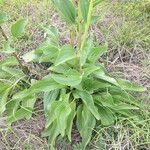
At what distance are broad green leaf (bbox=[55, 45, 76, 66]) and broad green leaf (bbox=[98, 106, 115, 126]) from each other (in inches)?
15.6

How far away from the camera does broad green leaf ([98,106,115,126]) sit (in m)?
2.66

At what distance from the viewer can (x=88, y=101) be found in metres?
2.59

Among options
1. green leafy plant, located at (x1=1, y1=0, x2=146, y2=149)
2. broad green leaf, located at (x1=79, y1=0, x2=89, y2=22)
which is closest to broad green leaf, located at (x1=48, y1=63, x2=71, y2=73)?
green leafy plant, located at (x1=1, y1=0, x2=146, y2=149)

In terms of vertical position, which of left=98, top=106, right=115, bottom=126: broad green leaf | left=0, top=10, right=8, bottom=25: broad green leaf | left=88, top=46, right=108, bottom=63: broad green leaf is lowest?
left=98, top=106, right=115, bottom=126: broad green leaf

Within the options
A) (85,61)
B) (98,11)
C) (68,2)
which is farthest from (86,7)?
(98,11)

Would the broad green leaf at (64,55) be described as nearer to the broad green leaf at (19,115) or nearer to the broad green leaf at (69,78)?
the broad green leaf at (69,78)

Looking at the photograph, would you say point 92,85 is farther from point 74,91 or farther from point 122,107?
point 122,107

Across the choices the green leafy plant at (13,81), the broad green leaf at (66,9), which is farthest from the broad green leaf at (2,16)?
the broad green leaf at (66,9)

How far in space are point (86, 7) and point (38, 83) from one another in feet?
1.69

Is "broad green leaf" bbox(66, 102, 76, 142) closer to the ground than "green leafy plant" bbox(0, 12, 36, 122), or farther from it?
closer to the ground

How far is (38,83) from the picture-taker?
2621mm

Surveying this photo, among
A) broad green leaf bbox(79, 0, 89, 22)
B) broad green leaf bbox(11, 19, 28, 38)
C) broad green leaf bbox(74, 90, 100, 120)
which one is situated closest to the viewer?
broad green leaf bbox(79, 0, 89, 22)

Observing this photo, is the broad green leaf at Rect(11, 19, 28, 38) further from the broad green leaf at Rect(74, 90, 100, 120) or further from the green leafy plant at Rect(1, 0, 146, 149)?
the broad green leaf at Rect(74, 90, 100, 120)

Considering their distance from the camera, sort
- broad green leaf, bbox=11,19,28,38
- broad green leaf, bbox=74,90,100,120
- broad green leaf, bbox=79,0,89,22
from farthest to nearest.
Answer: broad green leaf, bbox=11,19,28,38 < broad green leaf, bbox=74,90,100,120 < broad green leaf, bbox=79,0,89,22
